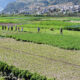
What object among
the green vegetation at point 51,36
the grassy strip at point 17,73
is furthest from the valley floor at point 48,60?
the grassy strip at point 17,73

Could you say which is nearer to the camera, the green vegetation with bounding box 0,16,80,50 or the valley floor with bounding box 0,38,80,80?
the valley floor with bounding box 0,38,80,80

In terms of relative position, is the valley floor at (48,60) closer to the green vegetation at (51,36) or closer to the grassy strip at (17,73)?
the green vegetation at (51,36)

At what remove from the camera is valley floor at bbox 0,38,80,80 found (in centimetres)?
A: 1251

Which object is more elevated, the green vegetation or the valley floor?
the green vegetation

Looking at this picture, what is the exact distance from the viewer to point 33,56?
17297mm

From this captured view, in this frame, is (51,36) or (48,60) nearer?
(48,60)

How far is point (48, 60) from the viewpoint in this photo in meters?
15.8

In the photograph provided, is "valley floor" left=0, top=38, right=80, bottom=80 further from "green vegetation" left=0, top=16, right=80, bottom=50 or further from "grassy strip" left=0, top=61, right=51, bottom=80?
"grassy strip" left=0, top=61, right=51, bottom=80

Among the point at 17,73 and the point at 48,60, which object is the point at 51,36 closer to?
the point at 48,60

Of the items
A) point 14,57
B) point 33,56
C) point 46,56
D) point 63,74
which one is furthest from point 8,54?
point 63,74

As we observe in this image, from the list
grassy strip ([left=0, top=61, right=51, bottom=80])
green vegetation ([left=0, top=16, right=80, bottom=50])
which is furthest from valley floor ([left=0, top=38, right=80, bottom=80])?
grassy strip ([left=0, top=61, right=51, bottom=80])

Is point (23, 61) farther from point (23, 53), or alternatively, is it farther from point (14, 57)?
point (23, 53)

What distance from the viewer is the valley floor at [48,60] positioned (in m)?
12.5

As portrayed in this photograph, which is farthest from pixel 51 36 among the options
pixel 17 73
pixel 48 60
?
pixel 17 73
